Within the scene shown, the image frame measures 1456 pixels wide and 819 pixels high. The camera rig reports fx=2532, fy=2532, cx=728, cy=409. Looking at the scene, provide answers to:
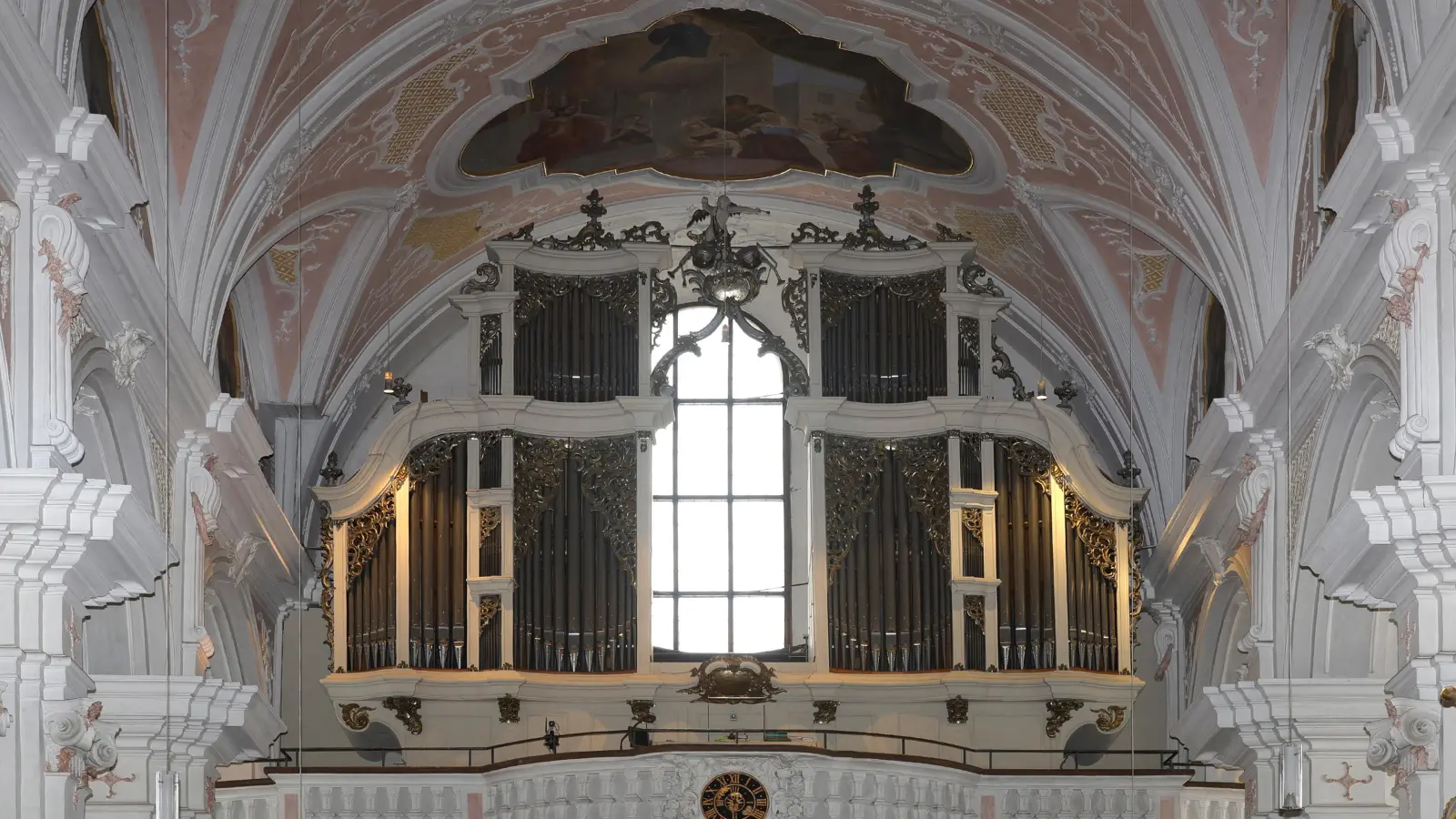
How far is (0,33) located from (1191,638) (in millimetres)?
13243

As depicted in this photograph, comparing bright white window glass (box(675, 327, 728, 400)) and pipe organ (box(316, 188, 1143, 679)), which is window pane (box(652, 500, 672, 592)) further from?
pipe organ (box(316, 188, 1143, 679))

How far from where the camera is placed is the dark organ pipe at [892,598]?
68.8ft

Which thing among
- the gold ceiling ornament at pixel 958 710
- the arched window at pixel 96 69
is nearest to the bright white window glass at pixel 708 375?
the gold ceiling ornament at pixel 958 710

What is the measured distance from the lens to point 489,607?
20.9m

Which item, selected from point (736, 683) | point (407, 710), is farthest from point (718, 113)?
point (407, 710)

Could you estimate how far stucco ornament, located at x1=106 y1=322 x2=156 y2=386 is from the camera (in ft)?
47.1

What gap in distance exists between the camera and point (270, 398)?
22.0 metres

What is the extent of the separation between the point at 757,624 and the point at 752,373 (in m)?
2.43

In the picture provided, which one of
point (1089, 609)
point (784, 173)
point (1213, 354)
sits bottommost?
point (1089, 609)

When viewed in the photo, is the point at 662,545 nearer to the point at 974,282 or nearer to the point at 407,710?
the point at 407,710

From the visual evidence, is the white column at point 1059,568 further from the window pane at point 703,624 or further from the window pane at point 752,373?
the window pane at point 752,373

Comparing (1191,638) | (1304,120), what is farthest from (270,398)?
(1304,120)

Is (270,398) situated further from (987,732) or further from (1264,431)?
(1264,431)

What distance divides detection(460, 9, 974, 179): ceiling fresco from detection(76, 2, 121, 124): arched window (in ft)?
17.1
